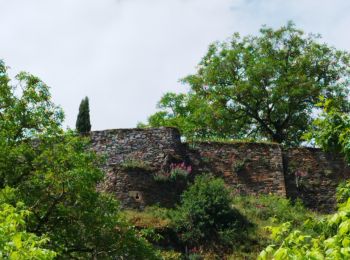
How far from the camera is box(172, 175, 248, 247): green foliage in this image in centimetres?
2117

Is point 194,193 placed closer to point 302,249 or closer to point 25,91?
point 25,91

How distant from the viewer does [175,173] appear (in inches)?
964

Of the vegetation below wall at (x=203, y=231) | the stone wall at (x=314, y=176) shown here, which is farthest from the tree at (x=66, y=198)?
the stone wall at (x=314, y=176)

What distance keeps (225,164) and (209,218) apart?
Answer: 497cm

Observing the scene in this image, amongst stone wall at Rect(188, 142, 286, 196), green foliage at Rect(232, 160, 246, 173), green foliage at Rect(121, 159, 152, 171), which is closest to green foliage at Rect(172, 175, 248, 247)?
green foliage at Rect(121, 159, 152, 171)

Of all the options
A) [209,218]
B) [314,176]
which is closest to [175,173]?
[209,218]

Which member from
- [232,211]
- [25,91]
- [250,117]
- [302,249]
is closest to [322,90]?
[250,117]

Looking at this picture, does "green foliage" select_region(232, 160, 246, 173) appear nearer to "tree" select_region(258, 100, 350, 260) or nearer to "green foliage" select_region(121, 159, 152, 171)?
"green foliage" select_region(121, 159, 152, 171)

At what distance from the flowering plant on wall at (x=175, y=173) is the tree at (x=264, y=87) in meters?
7.68

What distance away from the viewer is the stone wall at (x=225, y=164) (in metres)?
24.1

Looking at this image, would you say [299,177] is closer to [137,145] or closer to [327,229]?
[137,145]

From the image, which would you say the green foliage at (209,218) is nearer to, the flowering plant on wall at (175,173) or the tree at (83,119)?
the flowering plant on wall at (175,173)

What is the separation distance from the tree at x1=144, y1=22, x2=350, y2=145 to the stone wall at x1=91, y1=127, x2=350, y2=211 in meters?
5.24

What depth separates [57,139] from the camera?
55.3ft
